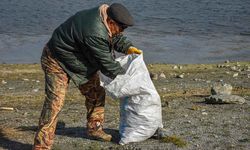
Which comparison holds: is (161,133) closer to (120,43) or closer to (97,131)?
(97,131)

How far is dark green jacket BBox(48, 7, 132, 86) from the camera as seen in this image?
669cm

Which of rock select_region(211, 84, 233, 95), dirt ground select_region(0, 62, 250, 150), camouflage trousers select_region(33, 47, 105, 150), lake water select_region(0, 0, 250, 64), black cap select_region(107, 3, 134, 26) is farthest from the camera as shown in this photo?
lake water select_region(0, 0, 250, 64)

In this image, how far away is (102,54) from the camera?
22.1 ft

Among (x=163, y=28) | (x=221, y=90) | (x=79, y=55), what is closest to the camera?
(x=79, y=55)

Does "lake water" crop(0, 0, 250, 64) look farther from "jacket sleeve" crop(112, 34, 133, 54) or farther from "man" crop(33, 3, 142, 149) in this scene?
"man" crop(33, 3, 142, 149)

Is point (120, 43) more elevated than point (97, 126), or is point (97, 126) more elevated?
point (120, 43)

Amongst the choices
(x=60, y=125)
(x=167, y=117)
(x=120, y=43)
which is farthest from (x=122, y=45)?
(x=167, y=117)

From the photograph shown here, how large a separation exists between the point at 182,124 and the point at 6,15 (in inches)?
1062

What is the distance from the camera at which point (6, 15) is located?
34.4 m

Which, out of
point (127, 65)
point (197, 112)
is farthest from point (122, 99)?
point (197, 112)

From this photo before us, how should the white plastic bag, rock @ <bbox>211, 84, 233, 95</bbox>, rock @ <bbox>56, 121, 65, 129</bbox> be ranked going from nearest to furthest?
the white plastic bag, rock @ <bbox>56, 121, 65, 129</bbox>, rock @ <bbox>211, 84, 233, 95</bbox>

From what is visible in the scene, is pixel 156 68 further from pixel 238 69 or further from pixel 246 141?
pixel 246 141

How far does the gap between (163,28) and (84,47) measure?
22770 millimetres

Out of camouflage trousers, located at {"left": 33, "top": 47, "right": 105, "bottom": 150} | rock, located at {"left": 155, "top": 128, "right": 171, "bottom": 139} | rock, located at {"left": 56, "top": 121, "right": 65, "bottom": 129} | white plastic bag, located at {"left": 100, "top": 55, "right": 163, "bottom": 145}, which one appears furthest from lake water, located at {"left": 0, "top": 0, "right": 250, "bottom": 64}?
camouflage trousers, located at {"left": 33, "top": 47, "right": 105, "bottom": 150}
